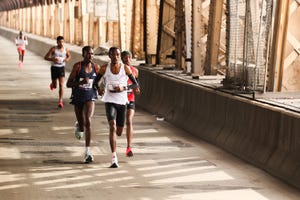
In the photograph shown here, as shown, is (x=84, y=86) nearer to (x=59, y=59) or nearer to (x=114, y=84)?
(x=114, y=84)

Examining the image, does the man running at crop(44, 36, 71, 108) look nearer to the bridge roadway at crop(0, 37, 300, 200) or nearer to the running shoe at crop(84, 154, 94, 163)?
the bridge roadway at crop(0, 37, 300, 200)

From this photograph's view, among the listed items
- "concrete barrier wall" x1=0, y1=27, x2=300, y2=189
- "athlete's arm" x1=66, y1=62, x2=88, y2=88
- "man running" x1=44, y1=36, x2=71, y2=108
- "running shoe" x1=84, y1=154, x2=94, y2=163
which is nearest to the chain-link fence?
"concrete barrier wall" x1=0, y1=27, x2=300, y2=189

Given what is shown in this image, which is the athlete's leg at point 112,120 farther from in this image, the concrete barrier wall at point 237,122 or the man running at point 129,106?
the concrete barrier wall at point 237,122

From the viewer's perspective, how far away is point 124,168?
13914 mm

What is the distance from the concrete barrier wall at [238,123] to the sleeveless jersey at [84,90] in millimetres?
2405

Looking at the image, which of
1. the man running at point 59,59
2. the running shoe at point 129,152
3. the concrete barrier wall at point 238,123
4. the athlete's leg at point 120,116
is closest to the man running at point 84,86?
the athlete's leg at point 120,116

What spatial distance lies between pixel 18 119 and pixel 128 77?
270 inches

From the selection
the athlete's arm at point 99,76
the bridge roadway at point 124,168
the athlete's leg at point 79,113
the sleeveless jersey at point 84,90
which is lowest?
the bridge roadway at point 124,168

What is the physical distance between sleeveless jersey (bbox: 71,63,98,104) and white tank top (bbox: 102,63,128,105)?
32.8 inches

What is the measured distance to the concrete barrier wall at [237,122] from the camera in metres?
13.0

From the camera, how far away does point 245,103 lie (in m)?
15.3

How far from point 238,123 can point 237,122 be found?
0.07 m

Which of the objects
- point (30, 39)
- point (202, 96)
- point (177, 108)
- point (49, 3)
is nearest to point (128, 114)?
point (202, 96)

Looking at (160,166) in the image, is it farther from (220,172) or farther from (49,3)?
(49,3)
